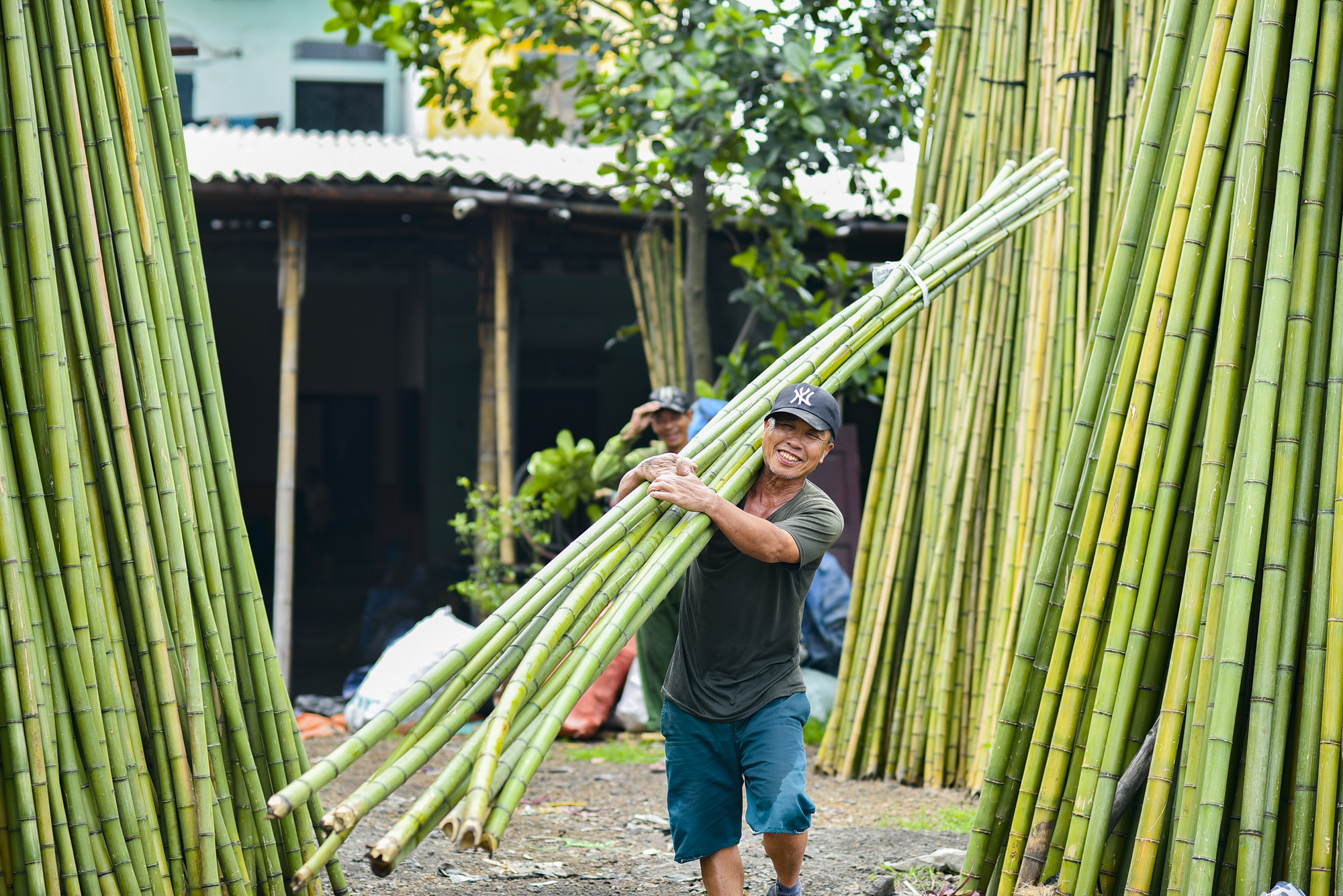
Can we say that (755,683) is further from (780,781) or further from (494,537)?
(494,537)

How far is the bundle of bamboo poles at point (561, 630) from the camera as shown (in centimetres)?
183

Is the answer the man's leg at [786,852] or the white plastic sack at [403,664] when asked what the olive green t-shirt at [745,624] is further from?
the white plastic sack at [403,664]

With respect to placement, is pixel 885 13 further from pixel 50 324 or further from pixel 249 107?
pixel 249 107

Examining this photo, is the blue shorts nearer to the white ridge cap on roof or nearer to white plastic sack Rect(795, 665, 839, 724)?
white plastic sack Rect(795, 665, 839, 724)

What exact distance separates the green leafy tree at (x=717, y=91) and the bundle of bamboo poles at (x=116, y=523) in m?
2.95

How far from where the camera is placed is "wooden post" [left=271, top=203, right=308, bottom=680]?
5754 millimetres

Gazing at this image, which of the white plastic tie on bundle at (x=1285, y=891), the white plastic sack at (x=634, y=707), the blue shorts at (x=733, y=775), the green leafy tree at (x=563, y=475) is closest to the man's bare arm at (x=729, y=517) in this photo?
the blue shorts at (x=733, y=775)

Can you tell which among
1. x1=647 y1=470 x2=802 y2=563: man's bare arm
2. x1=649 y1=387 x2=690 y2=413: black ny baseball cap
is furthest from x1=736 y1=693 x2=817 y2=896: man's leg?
x1=649 y1=387 x2=690 y2=413: black ny baseball cap

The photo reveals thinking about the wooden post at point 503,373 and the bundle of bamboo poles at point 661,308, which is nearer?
the wooden post at point 503,373

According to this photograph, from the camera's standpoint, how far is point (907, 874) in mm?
3178

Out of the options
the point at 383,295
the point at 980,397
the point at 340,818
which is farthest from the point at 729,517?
the point at 383,295

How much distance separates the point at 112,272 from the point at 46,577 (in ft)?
2.02

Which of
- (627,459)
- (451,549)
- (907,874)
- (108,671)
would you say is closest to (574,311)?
(451,549)

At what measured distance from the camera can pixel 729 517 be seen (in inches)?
96.1
